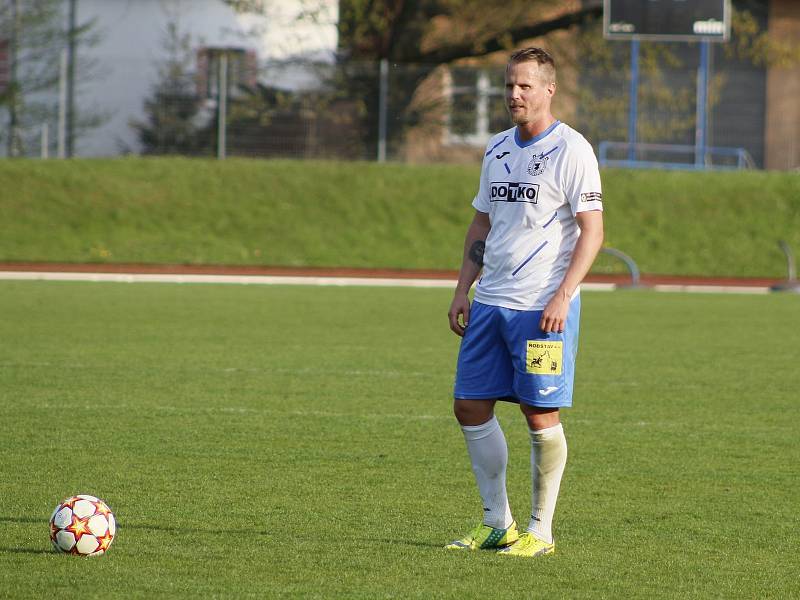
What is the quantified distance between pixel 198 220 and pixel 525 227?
22.8m

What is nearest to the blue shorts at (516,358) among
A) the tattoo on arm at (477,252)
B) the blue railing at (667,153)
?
the tattoo on arm at (477,252)

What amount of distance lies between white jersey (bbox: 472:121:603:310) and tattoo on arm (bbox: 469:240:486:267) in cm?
19

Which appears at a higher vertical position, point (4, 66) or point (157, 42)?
point (157, 42)

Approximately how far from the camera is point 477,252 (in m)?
5.38

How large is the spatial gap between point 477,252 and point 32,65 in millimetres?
27703

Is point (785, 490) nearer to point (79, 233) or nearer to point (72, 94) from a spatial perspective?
point (79, 233)

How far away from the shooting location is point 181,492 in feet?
20.4

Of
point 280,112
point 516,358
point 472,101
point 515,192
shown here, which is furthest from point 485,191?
point 472,101

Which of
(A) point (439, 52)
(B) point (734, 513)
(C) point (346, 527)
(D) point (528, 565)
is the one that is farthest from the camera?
(A) point (439, 52)

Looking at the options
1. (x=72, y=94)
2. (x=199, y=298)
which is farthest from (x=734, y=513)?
(x=72, y=94)

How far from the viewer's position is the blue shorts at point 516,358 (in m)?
4.98

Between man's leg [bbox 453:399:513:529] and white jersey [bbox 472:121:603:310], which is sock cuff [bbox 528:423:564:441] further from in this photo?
white jersey [bbox 472:121:603:310]

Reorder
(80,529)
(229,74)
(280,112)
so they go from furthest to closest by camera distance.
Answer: (280,112), (229,74), (80,529)

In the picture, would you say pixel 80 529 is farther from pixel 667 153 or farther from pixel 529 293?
pixel 667 153
